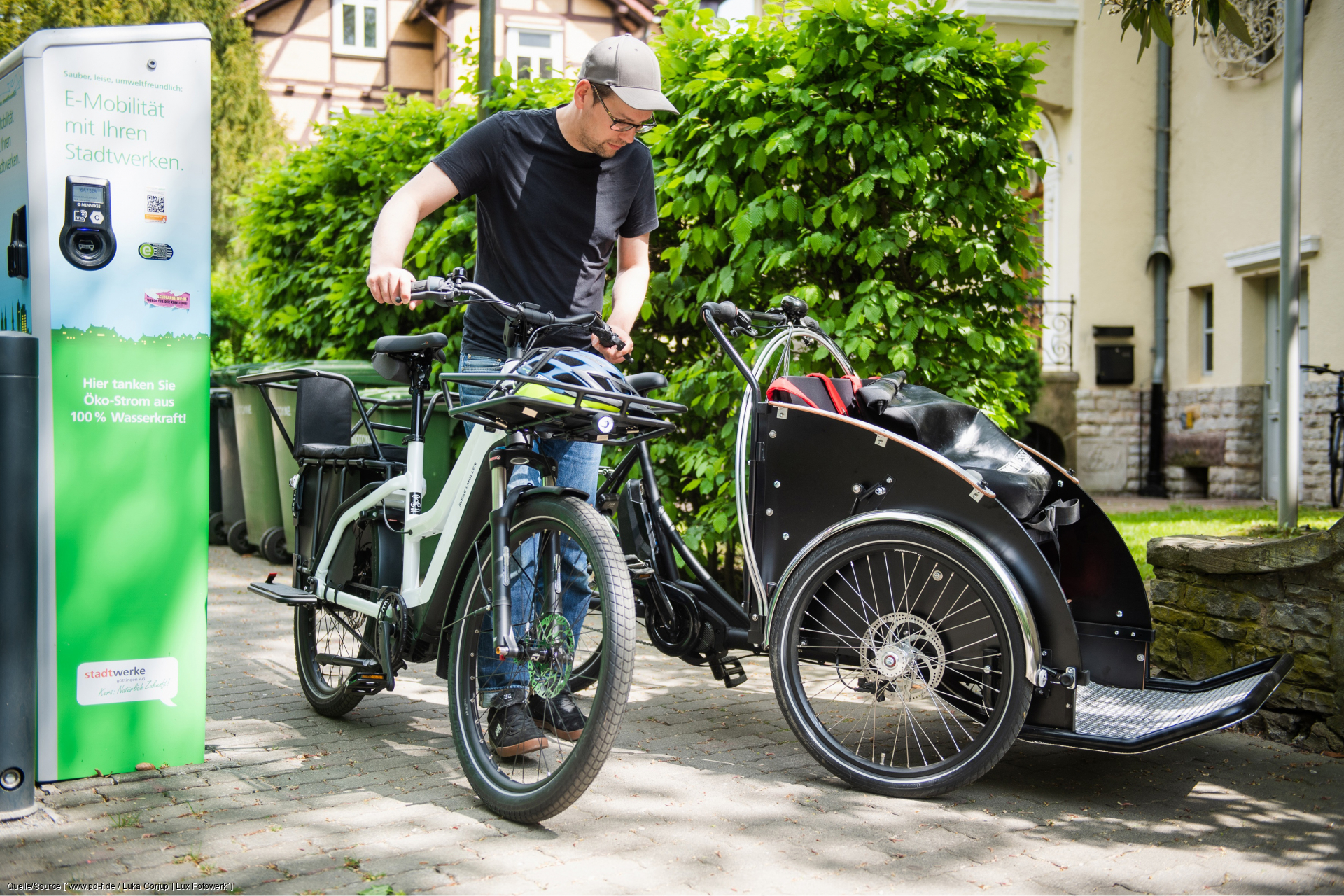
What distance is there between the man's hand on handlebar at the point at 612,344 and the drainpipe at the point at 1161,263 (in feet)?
42.8

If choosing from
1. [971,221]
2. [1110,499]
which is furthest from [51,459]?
[1110,499]

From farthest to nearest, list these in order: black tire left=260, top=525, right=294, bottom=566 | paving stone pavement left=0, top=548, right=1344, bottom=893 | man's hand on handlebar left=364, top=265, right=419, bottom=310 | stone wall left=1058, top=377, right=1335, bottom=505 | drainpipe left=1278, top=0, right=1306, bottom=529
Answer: stone wall left=1058, top=377, right=1335, bottom=505 → black tire left=260, top=525, right=294, bottom=566 → drainpipe left=1278, top=0, right=1306, bottom=529 → man's hand on handlebar left=364, top=265, right=419, bottom=310 → paving stone pavement left=0, top=548, right=1344, bottom=893

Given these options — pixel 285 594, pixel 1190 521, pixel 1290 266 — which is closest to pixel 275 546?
pixel 285 594

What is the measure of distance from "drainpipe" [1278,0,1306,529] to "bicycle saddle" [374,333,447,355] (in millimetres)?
3566

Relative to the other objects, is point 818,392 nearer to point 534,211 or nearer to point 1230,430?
point 534,211

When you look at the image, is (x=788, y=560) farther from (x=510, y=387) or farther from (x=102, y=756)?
(x=102, y=756)

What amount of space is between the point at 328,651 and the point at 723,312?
193cm

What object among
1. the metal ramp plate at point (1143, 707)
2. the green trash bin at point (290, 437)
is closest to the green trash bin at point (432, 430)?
the green trash bin at point (290, 437)

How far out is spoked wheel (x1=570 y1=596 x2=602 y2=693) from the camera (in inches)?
128

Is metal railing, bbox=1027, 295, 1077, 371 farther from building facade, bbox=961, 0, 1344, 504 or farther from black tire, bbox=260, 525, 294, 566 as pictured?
black tire, bbox=260, 525, 294, 566

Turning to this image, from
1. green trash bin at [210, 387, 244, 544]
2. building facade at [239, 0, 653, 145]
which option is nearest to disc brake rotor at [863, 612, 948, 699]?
green trash bin at [210, 387, 244, 544]

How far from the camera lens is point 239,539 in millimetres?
9094

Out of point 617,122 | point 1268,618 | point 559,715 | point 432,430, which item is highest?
point 617,122

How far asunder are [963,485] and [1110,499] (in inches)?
463
